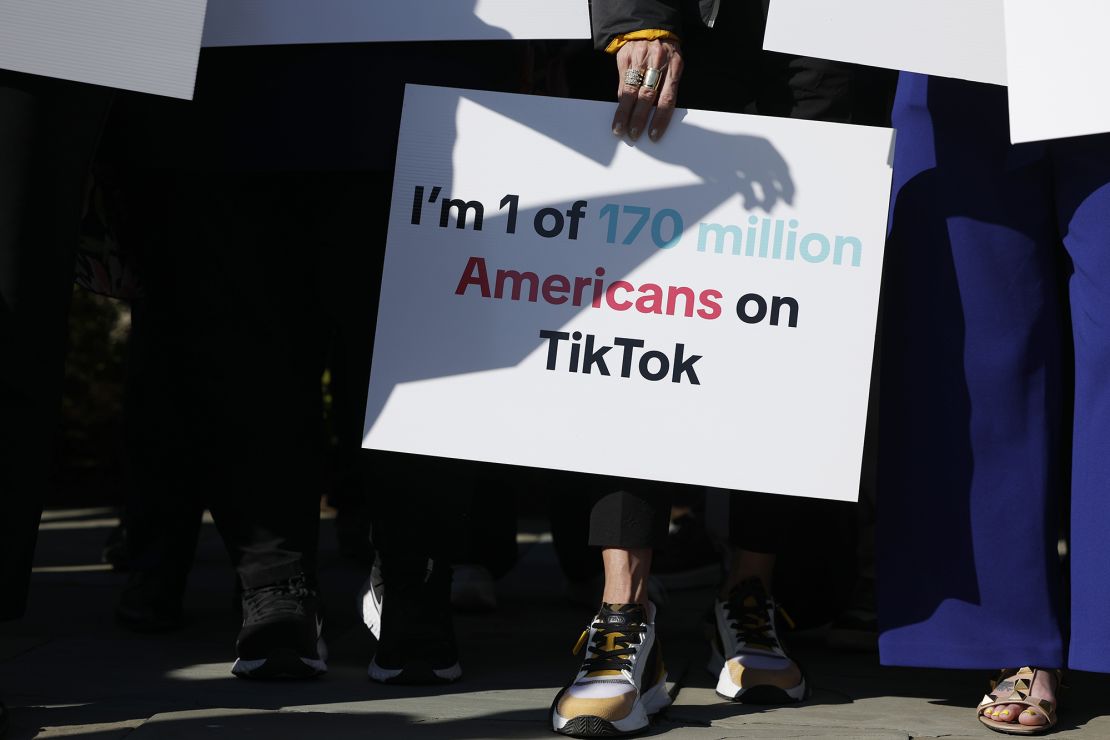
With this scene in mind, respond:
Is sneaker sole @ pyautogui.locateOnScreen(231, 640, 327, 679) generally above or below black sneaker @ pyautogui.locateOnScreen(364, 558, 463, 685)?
below

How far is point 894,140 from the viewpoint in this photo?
6.76 feet

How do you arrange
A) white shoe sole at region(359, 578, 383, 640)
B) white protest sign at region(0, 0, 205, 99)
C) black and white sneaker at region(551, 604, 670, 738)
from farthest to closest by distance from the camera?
white shoe sole at region(359, 578, 383, 640) < black and white sneaker at region(551, 604, 670, 738) < white protest sign at region(0, 0, 205, 99)

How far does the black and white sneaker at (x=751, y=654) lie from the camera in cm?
225

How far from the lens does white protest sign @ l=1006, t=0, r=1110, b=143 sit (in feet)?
6.50

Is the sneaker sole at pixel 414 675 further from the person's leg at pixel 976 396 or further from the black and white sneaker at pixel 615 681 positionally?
the person's leg at pixel 976 396

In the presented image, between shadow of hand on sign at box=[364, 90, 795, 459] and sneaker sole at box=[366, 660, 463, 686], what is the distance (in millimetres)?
425

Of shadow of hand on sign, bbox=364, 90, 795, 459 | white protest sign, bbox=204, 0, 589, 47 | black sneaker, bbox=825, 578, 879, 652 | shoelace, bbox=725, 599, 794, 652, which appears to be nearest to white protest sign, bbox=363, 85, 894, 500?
shadow of hand on sign, bbox=364, 90, 795, 459

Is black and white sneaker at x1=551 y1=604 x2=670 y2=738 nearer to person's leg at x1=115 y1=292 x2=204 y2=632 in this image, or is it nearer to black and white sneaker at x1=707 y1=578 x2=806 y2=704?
black and white sneaker at x1=707 y1=578 x2=806 y2=704

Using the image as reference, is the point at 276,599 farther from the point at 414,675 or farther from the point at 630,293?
the point at 630,293

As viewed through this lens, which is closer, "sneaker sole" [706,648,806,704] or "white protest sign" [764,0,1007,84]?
"white protest sign" [764,0,1007,84]

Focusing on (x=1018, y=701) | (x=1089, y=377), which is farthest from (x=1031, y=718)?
(x=1089, y=377)

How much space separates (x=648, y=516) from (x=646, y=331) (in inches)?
11.4

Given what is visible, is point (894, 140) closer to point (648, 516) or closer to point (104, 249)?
point (648, 516)

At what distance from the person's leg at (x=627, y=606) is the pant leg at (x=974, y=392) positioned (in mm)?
379
